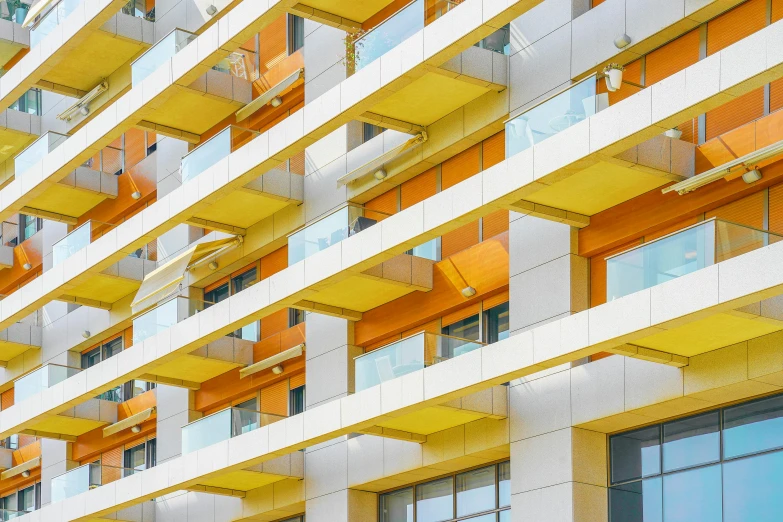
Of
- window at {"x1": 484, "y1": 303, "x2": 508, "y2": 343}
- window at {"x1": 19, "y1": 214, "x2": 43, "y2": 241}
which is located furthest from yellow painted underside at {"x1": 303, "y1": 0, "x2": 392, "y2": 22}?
window at {"x1": 19, "y1": 214, "x2": 43, "y2": 241}

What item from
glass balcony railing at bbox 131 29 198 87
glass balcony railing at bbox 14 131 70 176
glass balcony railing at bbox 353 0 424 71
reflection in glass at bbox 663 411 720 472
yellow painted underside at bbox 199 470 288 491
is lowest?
reflection in glass at bbox 663 411 720 472

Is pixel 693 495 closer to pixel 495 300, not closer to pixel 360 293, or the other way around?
pixel 495 300

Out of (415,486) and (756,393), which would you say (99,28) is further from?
(756,393)

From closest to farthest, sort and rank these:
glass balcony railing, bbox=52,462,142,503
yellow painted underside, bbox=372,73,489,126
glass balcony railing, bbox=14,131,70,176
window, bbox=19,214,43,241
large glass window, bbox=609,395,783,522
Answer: large glass window, bbox=609,395,783,522 < yellow painted underside, bbox=372,73,489,126 < glass balcony railing, bbox=52,462,142,503 < glass balcony railing, bbox=14,131,70,176 < window, bbox=19,214,43,241

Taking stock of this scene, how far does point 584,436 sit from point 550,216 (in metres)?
3.85

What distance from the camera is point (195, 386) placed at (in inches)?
1453

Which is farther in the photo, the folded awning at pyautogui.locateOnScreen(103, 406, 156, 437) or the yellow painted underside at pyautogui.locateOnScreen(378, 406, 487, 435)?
the folded awning at pyautogui.locateOnScreen(103, 406, 156, 437)

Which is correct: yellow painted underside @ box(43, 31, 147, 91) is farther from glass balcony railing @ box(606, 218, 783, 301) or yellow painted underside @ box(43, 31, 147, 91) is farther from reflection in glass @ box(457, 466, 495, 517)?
glass balcony railing @ box(606, 218, 783, 301)

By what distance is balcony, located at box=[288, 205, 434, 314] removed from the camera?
29.5m

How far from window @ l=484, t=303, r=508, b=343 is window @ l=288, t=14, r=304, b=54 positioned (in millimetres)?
9799

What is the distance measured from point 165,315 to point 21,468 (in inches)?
492

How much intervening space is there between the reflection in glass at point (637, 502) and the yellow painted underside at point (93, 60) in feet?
67.0

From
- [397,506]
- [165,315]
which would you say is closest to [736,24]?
[397,506]

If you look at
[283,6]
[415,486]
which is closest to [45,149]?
[283,6]
